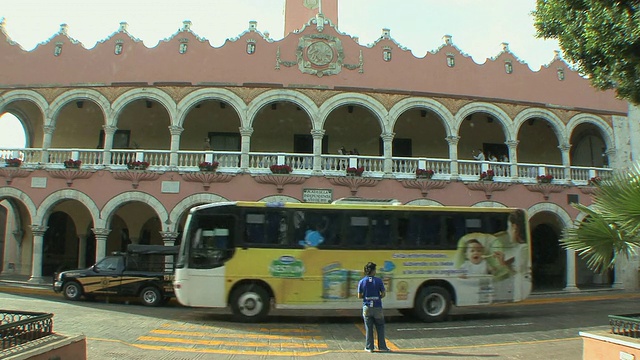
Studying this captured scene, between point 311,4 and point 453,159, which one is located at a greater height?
point 311,4

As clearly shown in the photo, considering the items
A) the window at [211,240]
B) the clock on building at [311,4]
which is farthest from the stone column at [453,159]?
the clock on building at [311,4]

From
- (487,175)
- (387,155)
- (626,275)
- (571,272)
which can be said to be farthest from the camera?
(626,275)

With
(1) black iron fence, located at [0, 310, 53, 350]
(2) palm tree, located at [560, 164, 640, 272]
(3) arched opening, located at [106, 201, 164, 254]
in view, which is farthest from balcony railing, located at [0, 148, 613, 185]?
(1) black iron fence, located at [0, 310, 53, 350]

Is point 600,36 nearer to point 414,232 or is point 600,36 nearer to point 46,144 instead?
Answer: point 414,232

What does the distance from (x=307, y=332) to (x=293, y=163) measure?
9.29 meters

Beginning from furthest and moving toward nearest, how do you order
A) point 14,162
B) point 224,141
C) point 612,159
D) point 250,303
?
point 224,141 < point 612,159 < point 14,162 < point 250,303

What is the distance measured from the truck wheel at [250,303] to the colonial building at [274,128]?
7015 mm

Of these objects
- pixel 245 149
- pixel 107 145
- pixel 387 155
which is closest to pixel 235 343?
pixel 245 149

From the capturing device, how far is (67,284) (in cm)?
1535

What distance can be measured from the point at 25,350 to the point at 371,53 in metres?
17.4

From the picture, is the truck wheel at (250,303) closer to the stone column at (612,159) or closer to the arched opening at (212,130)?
the arched opening at (212,130)

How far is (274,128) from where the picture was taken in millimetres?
22109

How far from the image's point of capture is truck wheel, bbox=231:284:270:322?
12.0 metres

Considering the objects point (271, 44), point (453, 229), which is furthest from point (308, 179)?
point (453, 229)
